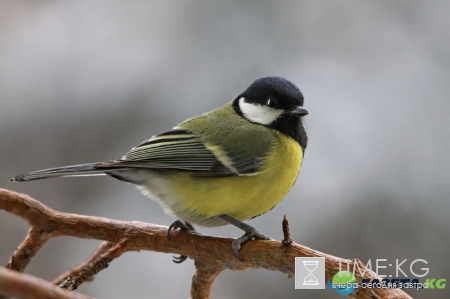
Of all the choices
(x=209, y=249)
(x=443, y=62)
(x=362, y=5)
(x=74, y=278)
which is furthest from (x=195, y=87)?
(x=74, y=278)

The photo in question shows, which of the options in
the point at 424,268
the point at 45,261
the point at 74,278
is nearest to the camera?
the point at 74,278

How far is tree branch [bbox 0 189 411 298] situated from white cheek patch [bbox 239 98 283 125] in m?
0.44

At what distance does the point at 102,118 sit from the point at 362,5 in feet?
4.51

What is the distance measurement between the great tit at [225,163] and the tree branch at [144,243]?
0.22ft

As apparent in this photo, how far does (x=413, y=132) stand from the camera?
100 inches

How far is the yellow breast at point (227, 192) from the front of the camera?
5.10 feet

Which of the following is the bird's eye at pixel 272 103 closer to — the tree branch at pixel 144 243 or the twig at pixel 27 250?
the tree branch at pixel 144 243

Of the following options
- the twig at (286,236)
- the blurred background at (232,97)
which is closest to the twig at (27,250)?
the twig at (286,236)

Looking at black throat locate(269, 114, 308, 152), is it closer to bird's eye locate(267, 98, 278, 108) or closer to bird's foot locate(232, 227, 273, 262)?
bird's eye locate(267, 98, 278, 108)

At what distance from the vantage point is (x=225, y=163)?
5.32 feet

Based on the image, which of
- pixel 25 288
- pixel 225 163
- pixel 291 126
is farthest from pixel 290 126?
pixel 25 288

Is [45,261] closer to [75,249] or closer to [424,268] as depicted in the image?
[75,249]

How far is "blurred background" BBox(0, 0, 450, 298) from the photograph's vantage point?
239cm
